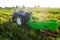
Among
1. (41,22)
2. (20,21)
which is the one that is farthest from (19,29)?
(41,22)

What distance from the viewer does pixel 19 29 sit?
1.50 metres

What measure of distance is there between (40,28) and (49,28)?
0.08m

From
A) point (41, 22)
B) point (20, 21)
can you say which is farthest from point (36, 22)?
point (20, 21)

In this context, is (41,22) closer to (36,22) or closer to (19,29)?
(36,22)

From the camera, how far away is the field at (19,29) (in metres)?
1.48

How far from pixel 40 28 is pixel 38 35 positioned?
0.07 m

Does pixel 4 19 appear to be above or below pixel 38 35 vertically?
above

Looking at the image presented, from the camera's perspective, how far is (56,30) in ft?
4.84

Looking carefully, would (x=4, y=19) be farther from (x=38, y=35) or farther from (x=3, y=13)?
(x=38, y=35)

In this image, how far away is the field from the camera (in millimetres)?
1479

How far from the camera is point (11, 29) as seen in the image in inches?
59.5

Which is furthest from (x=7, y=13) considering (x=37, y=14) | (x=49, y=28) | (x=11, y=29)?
(x=49, y=28)

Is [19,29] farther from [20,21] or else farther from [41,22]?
[41,22]

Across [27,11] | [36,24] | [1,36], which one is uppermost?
[27,11]
